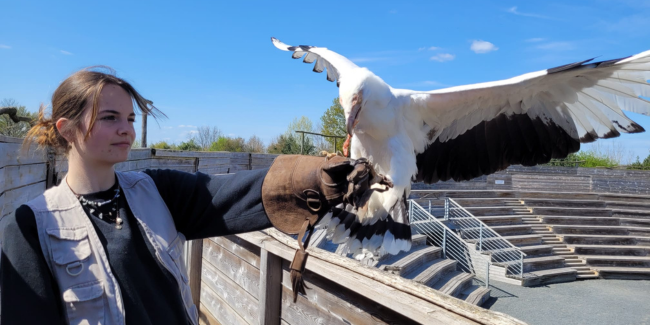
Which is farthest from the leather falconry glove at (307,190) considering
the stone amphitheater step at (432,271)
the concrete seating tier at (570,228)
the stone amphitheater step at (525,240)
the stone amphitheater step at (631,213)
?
the stone amphitheater step at (631,213)

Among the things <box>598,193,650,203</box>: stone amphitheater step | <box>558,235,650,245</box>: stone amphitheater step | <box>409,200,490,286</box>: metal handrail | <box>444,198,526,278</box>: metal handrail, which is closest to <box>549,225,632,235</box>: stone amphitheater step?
<box>558,235,650,245</box>: stone amphitheater step

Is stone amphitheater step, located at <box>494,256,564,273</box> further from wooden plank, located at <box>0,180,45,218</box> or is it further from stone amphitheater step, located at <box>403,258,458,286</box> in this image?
wooden plank, located at <box>0,180,45,218</box>

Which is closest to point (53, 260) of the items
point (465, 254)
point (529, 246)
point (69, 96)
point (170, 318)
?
point (170, 318)

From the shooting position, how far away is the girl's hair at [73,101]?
1.13 m

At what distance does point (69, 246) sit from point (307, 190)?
0.67 m

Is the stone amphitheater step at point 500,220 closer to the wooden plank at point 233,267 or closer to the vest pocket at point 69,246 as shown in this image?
the wooden plank at point 233,267

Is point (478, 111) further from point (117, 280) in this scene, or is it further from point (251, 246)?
→ point (117, 280)

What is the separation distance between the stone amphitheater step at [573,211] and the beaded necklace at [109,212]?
18.2m

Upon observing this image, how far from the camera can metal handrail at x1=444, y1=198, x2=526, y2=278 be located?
39.3 ft

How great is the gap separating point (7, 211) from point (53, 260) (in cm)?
120

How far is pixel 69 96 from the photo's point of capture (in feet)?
3.75

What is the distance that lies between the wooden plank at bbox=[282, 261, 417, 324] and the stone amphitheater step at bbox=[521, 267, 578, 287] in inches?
456

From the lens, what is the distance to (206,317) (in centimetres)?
346

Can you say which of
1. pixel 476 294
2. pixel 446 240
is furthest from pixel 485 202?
pixel 476 294
